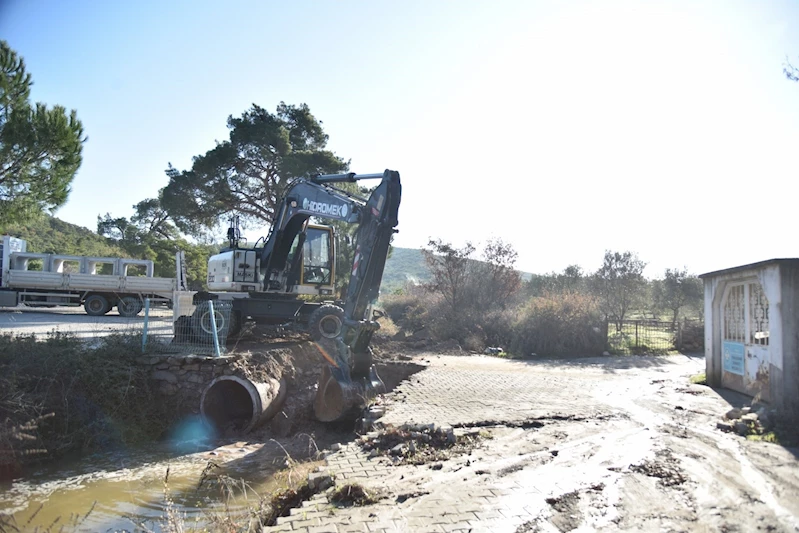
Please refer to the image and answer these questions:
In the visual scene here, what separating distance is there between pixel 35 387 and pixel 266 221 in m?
19.5

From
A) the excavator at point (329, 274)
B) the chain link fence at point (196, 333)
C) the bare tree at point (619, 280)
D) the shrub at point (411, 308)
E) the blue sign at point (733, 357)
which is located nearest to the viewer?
the excavator at point (329, 274)

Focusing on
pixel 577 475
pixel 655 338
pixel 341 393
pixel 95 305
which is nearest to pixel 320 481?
pixel 577 475

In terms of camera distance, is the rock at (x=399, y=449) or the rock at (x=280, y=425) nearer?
the rock at (x=399, y=449)

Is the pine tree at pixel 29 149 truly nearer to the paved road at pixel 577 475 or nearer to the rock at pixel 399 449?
the paved road at pixel 577 475

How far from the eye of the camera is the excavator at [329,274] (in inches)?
384

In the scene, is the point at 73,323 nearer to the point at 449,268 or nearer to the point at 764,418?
the point at 449,268

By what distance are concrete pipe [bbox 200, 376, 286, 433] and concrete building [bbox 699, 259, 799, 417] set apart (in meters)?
8.67

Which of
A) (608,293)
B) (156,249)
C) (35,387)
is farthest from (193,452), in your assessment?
(156,249)

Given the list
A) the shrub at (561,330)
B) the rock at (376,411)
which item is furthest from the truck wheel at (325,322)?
the shrub at (561,330)

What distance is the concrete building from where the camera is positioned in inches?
347

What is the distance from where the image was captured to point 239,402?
11.2 meters

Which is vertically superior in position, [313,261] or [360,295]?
[313,261]

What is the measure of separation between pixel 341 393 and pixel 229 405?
289 centimetres

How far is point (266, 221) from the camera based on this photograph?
27.6 m
